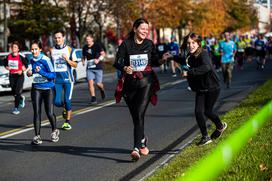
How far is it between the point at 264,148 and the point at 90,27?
124ft

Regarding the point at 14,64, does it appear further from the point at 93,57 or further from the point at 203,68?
the point at 203,68

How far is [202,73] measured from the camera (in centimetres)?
766

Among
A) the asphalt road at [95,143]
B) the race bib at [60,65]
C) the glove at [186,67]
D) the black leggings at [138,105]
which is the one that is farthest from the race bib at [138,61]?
the race bib at [60,65]

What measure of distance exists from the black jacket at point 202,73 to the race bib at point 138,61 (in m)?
0.78

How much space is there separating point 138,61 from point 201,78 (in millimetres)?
1099

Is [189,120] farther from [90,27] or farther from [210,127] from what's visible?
[90,27]

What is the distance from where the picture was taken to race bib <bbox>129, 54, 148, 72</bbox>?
7.22 m

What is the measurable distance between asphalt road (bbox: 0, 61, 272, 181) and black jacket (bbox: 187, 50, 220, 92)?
0.98 meters

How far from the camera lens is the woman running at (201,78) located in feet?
25.2

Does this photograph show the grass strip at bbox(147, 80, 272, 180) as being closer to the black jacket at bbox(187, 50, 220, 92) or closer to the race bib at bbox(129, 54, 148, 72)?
the black jacket at bbox(187, 50, 220, 92)

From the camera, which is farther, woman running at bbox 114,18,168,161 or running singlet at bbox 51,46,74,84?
running singlet at bbox 51,46,74,84

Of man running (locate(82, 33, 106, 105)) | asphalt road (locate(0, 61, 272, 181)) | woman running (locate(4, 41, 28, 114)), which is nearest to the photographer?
asphalt road (locate(0, 61, 272, 181))

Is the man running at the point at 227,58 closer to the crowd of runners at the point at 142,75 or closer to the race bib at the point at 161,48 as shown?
the crowd of runners at the point at 142,75

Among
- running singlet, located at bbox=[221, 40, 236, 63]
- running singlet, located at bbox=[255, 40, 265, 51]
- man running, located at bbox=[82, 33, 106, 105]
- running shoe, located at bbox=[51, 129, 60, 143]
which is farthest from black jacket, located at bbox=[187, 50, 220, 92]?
running singlet, located at bbox=[255, 40, 265, 51]
